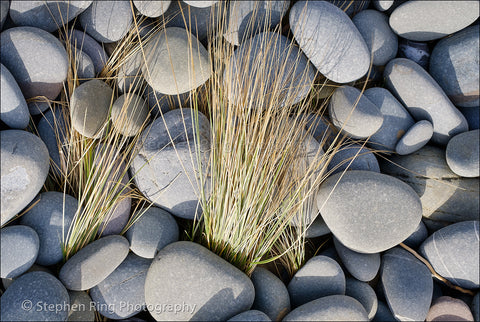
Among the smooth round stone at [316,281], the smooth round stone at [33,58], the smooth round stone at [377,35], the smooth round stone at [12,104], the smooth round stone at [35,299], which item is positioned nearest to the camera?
the smooth round stone at [35,299]

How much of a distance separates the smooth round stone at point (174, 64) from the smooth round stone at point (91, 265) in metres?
0.82

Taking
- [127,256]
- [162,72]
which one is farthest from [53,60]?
[127,256]

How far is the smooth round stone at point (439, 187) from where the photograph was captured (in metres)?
1.94

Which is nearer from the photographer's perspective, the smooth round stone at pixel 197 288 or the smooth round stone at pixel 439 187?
the smooth round stone at pixel 197 288

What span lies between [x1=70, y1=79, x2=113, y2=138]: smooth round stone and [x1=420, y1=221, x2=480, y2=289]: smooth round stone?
5.94 feet

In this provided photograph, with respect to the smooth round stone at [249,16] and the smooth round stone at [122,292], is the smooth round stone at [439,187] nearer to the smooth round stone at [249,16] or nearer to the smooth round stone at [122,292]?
the smooth round stone at [249,16]

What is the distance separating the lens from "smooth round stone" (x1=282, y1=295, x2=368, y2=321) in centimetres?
155

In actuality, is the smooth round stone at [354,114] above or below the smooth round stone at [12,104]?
below

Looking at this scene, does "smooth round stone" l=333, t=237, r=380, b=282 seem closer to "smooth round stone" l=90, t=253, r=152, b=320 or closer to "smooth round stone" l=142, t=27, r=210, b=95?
"smooth round stone" l=90, t=253, r=152, b=320

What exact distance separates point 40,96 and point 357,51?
5.43 ft

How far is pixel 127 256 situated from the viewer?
175cm

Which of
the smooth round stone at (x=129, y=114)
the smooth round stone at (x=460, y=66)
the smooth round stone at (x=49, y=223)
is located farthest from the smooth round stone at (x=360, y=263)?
the smooth round stone at (x=49, y=223)

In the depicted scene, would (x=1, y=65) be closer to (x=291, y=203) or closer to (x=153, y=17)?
(x=153, y=17)

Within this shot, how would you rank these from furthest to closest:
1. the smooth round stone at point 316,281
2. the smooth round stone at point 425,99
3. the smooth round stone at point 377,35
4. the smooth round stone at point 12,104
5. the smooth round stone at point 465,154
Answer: the smooth round stone at point 377,35
the smooth round stone at point 425,99
the smooth round stone at point 465,154
the smooth round stone at point 316,281
the smooth round stone at point 12,104
